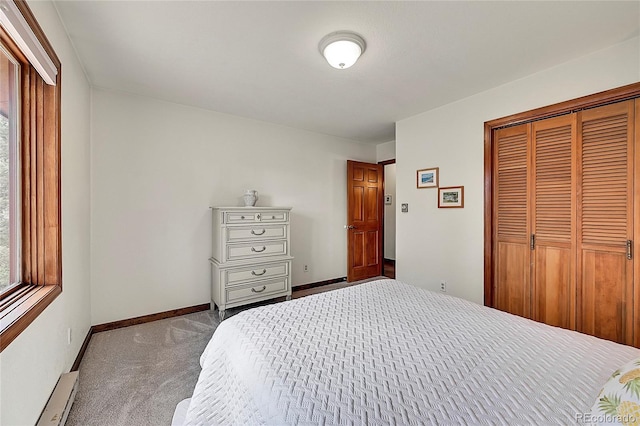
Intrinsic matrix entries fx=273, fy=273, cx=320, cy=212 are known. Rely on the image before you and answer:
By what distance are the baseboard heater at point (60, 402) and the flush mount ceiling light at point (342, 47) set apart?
2.76 meters

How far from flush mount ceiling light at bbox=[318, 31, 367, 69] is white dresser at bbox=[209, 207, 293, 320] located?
185 centimetres

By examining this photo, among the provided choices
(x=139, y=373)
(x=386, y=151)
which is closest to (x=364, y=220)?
(x=386, y=151)

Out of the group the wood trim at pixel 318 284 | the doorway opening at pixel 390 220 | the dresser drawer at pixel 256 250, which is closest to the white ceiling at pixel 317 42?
the dresser drawer at pixel 256 250

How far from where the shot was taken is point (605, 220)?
2162 mm

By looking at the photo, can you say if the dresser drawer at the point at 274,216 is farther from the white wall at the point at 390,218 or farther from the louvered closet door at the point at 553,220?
the white wall at the point at 390,218

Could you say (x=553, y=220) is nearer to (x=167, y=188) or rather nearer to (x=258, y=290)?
(x=258, y=290)

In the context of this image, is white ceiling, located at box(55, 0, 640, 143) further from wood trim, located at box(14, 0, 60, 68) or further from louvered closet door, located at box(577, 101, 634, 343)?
louvered closet door, located at box(577, 101, 634, 343)

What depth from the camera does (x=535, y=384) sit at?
0.91 meters

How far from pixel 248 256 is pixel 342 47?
7.63ft

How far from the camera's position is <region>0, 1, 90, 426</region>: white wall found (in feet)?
3.92

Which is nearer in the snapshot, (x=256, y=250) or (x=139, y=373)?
(x=139, y=373)

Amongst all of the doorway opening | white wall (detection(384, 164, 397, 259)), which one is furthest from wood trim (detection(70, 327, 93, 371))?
white wall (detection(384, 164, 397, 259))

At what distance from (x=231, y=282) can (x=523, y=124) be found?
3.42 metres

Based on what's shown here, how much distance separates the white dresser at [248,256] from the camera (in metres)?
3.05
